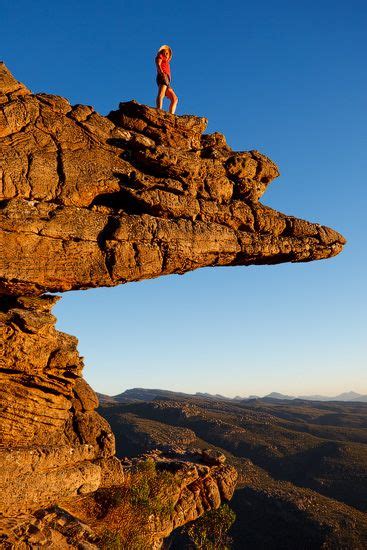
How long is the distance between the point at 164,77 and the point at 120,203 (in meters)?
11.1

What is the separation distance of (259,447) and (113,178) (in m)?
92.3

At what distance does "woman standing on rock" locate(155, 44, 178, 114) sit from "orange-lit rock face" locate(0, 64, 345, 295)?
2.18 metres

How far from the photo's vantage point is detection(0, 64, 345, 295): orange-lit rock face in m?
23.2

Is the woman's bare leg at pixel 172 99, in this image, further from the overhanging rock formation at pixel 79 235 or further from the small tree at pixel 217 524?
the small tree at pixel 217 524

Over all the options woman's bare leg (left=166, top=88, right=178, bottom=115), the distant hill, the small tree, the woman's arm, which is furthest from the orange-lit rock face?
the small tree

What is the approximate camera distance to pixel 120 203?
27312mm

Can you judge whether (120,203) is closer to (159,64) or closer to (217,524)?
A: (159,64)

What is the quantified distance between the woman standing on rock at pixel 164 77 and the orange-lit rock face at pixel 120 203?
2.18m

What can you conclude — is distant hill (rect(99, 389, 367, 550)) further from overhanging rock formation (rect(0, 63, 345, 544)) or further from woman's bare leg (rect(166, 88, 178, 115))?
woman's bare leg (rect(166, 88, 178, 115))

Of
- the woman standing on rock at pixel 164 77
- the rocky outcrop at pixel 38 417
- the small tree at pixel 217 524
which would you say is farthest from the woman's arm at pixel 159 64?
the small tree at pixel 217 524

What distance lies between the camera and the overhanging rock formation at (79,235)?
22469 millimetres

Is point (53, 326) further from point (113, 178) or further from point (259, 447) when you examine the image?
point (259, 447)

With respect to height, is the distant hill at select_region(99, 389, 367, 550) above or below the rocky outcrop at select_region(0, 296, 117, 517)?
below

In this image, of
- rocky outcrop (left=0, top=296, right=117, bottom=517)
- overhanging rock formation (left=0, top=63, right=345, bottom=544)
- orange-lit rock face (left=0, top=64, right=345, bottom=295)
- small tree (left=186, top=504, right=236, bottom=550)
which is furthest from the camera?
small tree (left=186, top=504, right=236, bottom=550)
